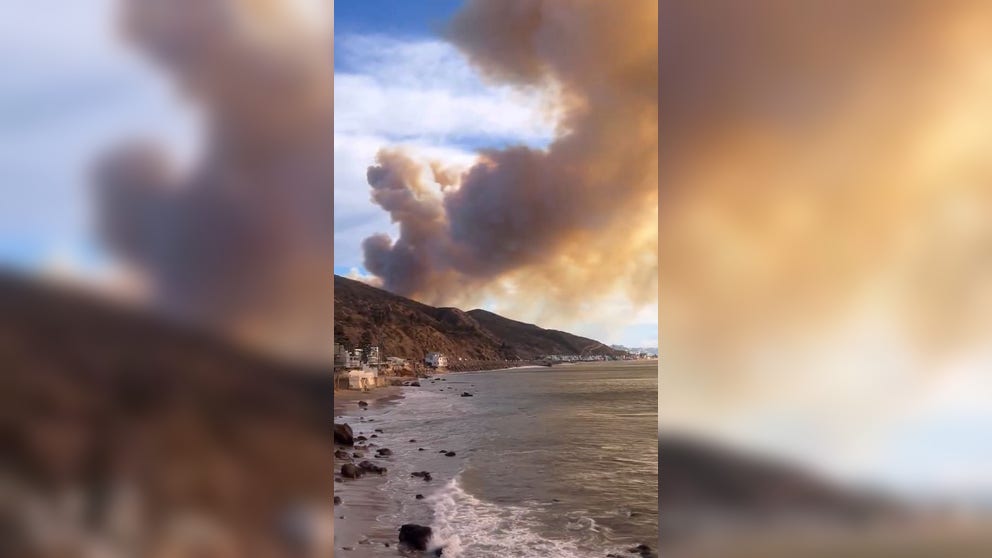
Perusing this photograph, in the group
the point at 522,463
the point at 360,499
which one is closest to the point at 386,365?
the point at 360,499

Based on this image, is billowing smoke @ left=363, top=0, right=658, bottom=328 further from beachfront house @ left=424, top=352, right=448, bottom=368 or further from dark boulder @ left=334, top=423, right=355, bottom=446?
dark boulder @ left=334, top=423, right=355, bottom=446

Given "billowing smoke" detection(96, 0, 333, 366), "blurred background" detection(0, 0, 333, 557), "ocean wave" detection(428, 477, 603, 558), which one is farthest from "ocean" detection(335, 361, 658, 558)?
"billowing smoke" detection(96, 0, 333, 366)

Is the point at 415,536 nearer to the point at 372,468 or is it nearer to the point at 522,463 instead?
the point at 372,468

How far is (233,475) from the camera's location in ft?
6.23

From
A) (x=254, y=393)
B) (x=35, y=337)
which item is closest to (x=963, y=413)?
(x=254, y=393)

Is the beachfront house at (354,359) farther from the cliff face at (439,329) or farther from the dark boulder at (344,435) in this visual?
the dark boulder at (344,435)

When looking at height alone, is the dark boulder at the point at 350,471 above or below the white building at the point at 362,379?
below

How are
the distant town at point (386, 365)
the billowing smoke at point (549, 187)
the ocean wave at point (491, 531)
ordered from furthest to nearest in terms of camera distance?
the distant town at point (386, 365)
the billowing smoke at point (549, 187)
the ocean wave at point (491, 531)

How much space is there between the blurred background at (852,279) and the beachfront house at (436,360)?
181cm

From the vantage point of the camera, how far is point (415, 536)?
316 cm

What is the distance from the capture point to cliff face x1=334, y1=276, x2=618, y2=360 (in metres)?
3.66

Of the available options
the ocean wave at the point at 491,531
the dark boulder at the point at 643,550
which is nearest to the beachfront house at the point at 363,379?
the ocean wave at the point at 491,531

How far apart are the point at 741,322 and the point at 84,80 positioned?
7.25ft

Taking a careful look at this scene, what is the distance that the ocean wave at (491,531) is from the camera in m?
3.14
